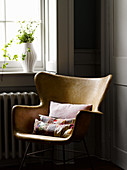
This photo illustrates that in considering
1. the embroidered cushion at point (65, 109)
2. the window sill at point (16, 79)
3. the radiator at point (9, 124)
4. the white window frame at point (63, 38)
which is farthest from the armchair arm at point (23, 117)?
the white window frame at point (63, 38)

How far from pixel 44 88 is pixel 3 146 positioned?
30.0 inches

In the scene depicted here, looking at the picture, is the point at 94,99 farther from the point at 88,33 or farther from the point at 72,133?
the point at 88,33

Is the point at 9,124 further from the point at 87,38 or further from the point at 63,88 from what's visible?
the point at 87,38

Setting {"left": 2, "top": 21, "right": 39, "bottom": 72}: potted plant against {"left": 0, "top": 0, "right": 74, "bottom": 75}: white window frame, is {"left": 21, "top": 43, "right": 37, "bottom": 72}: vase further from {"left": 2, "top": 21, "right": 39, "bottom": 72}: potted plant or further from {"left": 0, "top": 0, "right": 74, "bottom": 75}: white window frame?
{"left": 0, "top": 0, "right": 74, "bottom": 75}: white window frame

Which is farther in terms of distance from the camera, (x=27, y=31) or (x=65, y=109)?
(x=27, y=31)

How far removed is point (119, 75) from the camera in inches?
120

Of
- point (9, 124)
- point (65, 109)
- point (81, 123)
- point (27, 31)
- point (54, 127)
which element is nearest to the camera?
point (81, 123)

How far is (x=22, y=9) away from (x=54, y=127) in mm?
1536

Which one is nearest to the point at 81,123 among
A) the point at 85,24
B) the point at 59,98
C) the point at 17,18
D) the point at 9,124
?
the point at 59,98

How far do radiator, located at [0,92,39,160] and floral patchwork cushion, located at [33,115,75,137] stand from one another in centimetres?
41

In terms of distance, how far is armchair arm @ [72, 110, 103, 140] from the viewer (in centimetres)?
247

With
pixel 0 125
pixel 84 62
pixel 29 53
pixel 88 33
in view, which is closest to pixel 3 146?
pixel 0 125

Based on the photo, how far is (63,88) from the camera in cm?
301

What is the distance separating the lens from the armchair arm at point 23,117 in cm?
273
